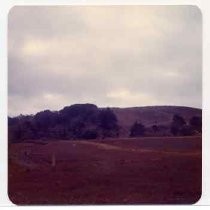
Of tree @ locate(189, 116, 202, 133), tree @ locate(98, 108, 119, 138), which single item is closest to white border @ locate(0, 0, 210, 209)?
tree @ locate(189, 116, 202, 133)

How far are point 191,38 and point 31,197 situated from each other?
42.5 inches

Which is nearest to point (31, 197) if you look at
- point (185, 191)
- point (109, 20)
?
point (185, 191)

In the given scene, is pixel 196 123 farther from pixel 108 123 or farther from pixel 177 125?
pixel 108 123

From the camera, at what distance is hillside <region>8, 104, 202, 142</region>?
2293mm

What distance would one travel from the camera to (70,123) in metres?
2.31

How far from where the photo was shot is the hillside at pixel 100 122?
7.52 ft

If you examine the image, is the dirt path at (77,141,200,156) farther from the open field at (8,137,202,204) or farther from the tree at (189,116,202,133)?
the tree at (189,116,202,133)

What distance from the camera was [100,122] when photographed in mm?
2314

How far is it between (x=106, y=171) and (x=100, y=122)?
24 centimetres
